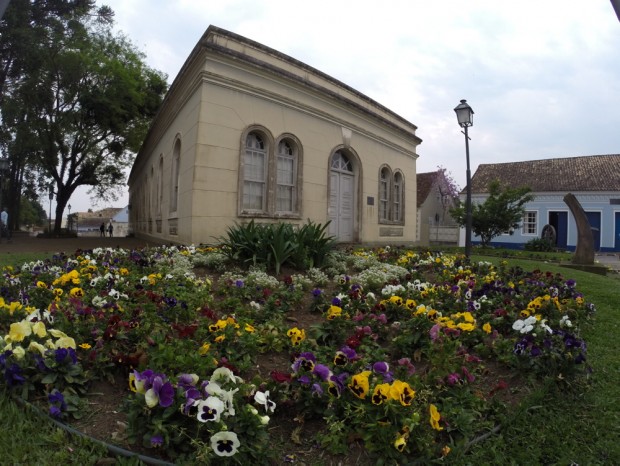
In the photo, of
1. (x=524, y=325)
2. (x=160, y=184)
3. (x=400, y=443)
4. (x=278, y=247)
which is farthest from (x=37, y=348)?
(x=160, y=184)

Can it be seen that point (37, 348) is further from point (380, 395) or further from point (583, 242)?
point (583, 242)

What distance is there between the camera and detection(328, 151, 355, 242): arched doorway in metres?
12.6

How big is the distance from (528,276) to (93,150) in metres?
26.2

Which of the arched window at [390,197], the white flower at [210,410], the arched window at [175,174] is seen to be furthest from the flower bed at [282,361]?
the arched window at [390,197]

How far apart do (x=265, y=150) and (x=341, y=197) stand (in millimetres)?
3400

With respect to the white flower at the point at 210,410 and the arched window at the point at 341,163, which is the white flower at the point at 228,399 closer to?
the white flower at the point at 210,410

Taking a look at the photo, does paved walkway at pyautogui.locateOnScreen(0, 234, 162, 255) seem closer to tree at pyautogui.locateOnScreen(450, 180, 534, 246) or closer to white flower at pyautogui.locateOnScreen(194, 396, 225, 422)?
white flower at pyautogui.locateOnScreen(194, 396, 225, 422)

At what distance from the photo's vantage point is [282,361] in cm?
302

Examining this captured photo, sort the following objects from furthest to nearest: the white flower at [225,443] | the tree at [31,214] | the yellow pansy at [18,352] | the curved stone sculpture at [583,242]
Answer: the tree at [31,214] → the curved stone sculpture at [583,242] → the yellow pansy at [18,352] → the white flower at [225,443]

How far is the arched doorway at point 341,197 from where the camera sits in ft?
41.5

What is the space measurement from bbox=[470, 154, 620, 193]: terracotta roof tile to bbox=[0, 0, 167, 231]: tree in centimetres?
2259

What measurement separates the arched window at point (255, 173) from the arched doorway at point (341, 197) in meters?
2.57

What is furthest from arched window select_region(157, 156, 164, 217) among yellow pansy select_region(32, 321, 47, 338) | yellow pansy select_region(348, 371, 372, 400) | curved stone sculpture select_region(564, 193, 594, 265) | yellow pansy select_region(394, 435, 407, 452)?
yellow pansy select_region(394, 435, 407, 452)

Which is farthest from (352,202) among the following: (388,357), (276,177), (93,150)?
(93,150)
